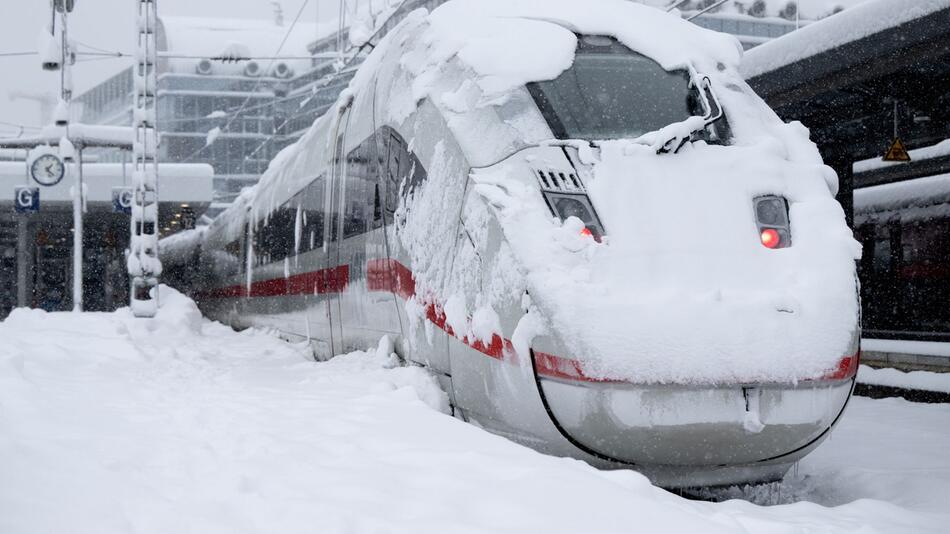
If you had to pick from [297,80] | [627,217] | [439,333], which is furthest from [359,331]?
[297,80]

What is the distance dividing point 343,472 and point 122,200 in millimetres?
19503

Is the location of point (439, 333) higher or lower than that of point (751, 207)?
lower

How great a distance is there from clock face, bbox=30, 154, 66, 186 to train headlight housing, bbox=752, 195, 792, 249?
59.0ft

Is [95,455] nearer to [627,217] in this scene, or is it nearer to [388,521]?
[388,521]

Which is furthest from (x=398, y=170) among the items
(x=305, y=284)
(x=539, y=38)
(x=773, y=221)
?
(x=305, y=284)

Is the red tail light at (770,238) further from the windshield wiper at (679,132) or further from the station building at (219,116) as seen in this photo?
the station building at (219,116)

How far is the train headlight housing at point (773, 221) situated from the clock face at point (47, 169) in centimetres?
1797

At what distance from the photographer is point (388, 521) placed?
105 inches

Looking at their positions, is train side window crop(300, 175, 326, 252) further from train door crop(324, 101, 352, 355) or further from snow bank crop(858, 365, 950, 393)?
snow bank crop(858, 365, 950, 393)

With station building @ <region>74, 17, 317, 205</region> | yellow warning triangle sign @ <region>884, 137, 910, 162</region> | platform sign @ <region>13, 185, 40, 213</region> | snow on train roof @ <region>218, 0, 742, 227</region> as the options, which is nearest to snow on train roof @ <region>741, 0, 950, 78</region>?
yellow warning triangle sign @ <region>884, 137, 910, 162</region>

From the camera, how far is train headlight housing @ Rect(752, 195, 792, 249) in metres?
4.14

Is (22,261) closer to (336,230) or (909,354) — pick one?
(336,230)

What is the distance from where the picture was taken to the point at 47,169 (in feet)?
63.2

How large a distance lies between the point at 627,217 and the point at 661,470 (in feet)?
3.62
